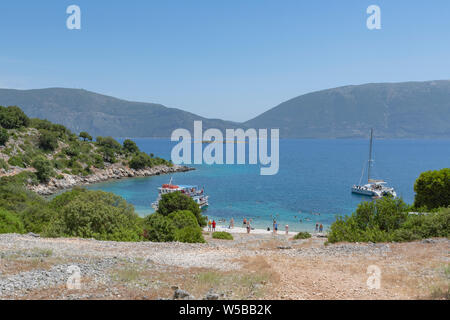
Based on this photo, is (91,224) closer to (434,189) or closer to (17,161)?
(434,189)

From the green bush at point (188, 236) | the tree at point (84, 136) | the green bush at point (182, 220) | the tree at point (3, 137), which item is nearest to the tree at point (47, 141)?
the tree at point (3, 137)

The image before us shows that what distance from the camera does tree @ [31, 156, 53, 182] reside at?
67.4m

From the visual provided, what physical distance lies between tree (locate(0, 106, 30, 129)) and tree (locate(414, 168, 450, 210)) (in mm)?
85079

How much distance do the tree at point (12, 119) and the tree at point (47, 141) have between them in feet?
21.0

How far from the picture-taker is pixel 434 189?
29.5m

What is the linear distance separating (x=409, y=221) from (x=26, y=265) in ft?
60.4

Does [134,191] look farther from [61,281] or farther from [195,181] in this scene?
[61,281]

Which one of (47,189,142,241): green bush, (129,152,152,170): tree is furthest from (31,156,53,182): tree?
(47,189,142,241): green bush

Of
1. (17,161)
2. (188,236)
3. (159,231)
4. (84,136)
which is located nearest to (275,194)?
(159,231)

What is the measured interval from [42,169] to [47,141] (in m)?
15.4

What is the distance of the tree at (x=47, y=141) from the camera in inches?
3159

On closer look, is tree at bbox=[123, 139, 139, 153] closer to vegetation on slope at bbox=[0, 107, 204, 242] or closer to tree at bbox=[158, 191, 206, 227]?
vegetation on slope at bbox=[0, 107, 204, 242]

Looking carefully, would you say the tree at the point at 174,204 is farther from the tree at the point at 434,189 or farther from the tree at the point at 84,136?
the tree at the point at 84,136
